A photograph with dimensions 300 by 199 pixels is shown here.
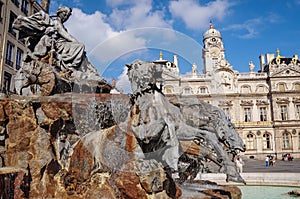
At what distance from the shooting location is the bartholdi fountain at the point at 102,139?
15.9 ft

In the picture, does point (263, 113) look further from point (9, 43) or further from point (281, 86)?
point (9, 43)

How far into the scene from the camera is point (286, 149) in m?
48.5

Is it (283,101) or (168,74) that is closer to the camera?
(168,74)

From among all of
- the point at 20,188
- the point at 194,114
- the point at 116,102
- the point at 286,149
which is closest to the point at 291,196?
the point at 194,114

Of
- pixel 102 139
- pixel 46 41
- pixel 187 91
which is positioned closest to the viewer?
pixel 102 139

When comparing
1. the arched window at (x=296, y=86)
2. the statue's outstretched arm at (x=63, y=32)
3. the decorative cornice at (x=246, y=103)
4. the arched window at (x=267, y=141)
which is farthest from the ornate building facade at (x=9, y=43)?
the arched window at (x=296, y=86)

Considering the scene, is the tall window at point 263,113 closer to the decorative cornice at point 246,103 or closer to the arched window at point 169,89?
the decorative cornice at point 246,103

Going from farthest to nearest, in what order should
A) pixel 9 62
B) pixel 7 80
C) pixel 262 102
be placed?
pixel 262 102 < pixel 9 62 < pixel 7 80

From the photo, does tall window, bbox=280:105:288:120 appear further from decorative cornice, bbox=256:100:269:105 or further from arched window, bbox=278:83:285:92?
arched window, bbox=278:83:285:92

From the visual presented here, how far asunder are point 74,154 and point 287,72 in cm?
5390

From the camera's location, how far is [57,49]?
869cm

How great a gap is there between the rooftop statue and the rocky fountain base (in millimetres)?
1140

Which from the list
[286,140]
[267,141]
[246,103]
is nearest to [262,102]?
[246,103]

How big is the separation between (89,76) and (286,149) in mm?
47977
